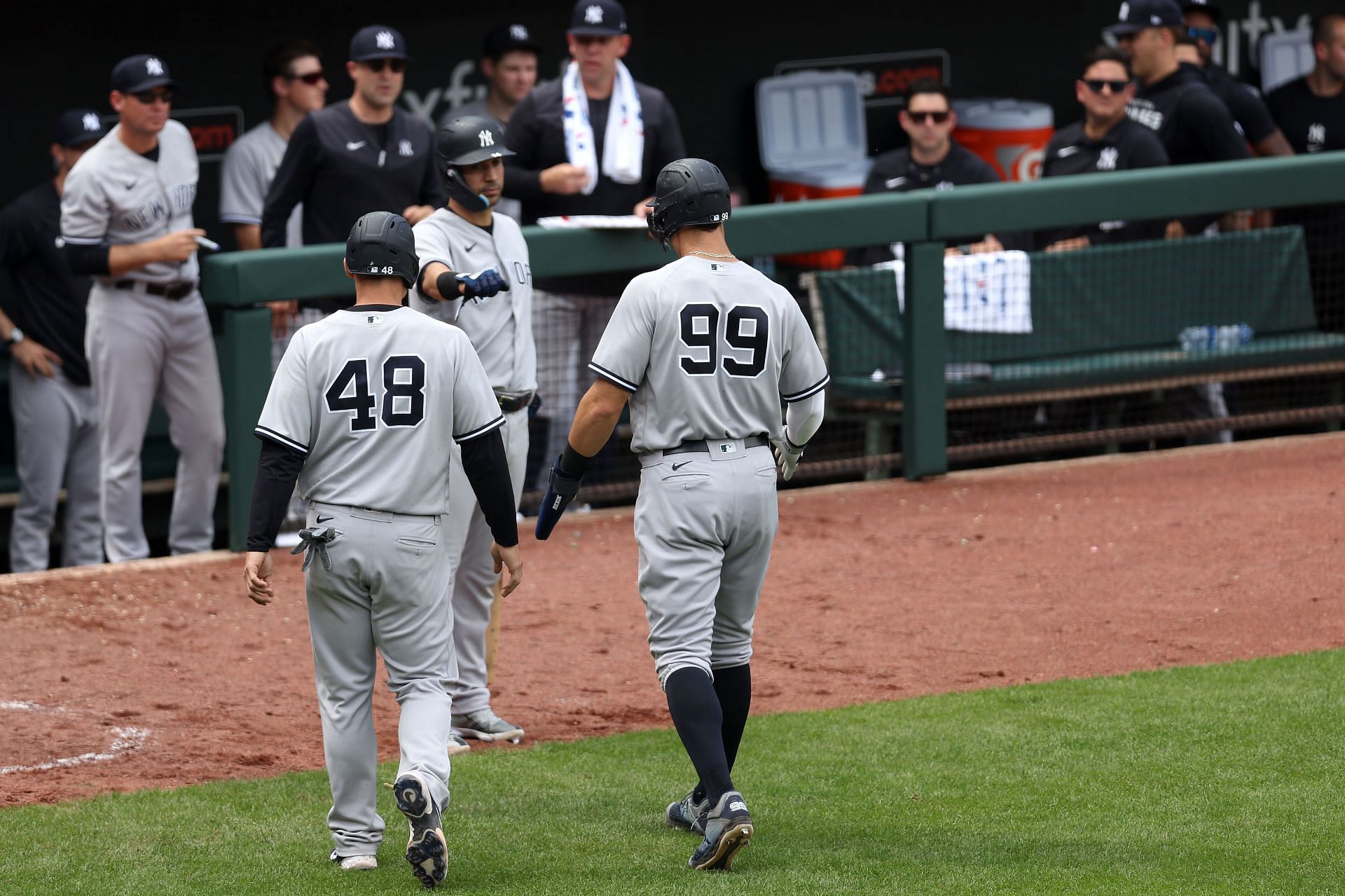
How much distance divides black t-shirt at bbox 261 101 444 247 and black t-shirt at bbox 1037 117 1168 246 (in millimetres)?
3015

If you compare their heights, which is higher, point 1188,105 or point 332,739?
point 1188,105

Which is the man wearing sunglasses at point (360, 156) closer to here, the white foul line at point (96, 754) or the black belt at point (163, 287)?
the black belt at point (163, 287)

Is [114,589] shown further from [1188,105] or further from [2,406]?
[1188,105]

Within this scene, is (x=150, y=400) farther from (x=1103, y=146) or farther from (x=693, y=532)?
(x=1103, y=146)

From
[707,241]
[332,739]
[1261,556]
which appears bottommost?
[1261,556]

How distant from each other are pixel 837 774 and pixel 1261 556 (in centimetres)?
281

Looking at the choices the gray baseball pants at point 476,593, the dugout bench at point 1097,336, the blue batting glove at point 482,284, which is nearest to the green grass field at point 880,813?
the gray baseball pants at point 476,593

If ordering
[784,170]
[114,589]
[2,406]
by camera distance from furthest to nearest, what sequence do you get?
[784,170] < [2,406] < [114,589]

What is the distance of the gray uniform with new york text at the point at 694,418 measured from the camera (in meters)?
4.10

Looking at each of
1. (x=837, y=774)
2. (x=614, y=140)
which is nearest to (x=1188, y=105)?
(x=614, y=140)

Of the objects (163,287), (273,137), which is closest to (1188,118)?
(273,137)

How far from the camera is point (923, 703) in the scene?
5.37m

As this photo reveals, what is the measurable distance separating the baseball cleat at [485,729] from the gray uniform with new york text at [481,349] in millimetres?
21

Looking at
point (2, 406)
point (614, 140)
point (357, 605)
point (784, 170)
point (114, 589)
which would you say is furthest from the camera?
point (784, 170)
